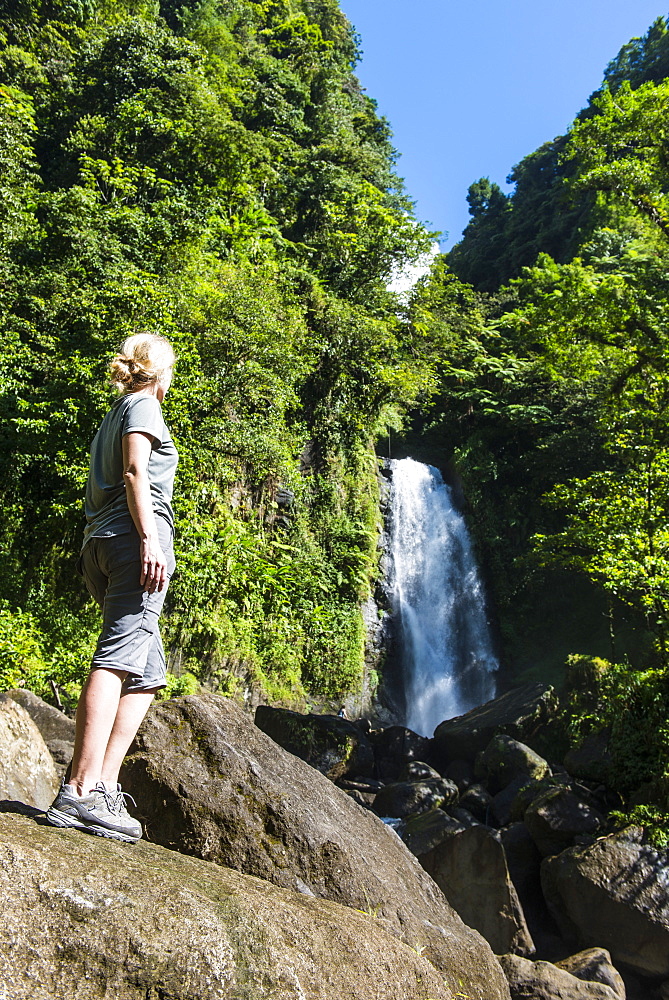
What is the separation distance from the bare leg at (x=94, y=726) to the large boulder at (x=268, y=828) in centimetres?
119

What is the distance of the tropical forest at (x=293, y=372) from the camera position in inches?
396

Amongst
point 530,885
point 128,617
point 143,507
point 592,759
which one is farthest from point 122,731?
point 592,759

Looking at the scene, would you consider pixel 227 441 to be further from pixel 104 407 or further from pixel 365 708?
pixel 365 708

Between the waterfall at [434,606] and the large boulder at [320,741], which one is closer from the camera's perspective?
the large boulder at [320,741]

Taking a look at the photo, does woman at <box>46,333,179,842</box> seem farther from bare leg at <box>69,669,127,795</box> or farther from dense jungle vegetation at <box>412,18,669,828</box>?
dense jungle vegetation at <box>412,18,669,828</box>

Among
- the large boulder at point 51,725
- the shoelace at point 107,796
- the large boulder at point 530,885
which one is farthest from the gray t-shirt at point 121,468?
the large boulder at point 530,885

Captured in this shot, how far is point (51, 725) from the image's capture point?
5.83 meters

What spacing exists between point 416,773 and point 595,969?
542 cm

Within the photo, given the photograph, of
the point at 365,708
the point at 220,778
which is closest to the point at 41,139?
the point at 365,708

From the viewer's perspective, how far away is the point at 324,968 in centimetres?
204

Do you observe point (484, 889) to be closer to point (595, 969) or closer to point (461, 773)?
point (595, 969)

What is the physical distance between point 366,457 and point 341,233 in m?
6.12

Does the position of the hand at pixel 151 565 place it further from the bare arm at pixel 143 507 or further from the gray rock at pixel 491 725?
the gray rock at pixel 491 725

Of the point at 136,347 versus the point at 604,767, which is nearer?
the point at 136,347
